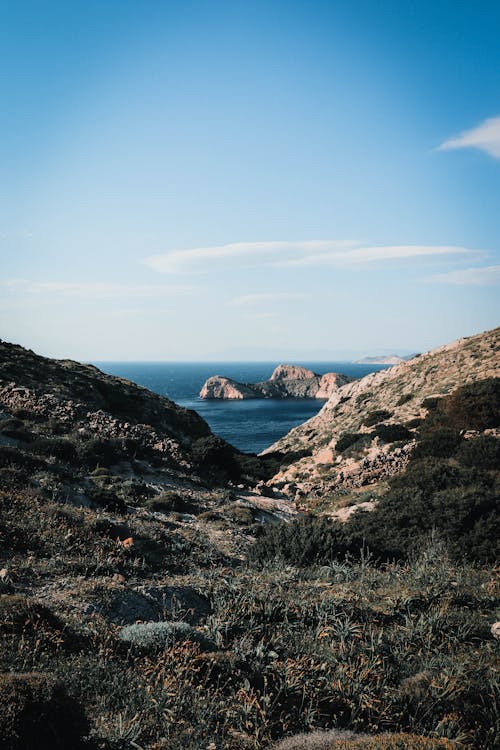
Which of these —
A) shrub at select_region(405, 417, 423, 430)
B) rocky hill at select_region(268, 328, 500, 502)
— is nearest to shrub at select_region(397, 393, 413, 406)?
rocky hill at select_region(268, 328, 500, 502)

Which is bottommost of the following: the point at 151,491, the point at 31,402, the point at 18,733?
the point at 151,491

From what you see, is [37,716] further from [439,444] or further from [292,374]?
[292,374]

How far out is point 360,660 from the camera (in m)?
6.39

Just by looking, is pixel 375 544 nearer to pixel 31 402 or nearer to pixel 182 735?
pixel 182 735

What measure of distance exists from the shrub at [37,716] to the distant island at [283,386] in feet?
457

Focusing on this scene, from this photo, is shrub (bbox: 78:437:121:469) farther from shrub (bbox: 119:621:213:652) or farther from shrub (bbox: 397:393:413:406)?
shrub (bbox: 397:393:413:406)

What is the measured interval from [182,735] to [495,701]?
3.90 m

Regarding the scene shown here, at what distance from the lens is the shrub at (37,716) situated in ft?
14.1

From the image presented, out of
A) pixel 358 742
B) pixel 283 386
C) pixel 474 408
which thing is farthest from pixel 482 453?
pixel 283 386

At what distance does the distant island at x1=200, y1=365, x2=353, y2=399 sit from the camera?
14588cm

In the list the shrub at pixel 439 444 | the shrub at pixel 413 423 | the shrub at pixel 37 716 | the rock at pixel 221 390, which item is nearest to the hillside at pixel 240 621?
the shrub at pixel 37 716

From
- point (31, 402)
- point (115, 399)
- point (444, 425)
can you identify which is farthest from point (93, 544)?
point (115, 399)

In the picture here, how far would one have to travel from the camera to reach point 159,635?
259 inches

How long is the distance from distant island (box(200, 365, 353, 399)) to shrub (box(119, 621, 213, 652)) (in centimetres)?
13733
